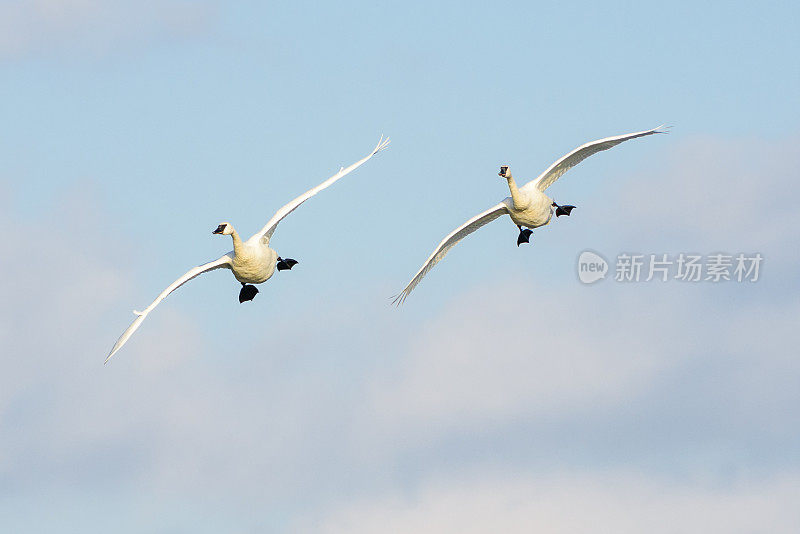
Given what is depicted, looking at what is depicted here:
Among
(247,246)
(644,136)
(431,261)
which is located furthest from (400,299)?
(644,136)

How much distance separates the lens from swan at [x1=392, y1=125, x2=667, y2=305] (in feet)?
223

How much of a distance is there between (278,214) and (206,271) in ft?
12.6

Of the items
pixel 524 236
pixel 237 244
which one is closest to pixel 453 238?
pixel 524 236

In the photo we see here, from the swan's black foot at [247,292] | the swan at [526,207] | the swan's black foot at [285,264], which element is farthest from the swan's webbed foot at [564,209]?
the swan's black foot at [247,292]

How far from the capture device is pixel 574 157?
68.4 meters

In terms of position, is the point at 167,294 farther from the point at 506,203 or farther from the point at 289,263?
the point at 506,203

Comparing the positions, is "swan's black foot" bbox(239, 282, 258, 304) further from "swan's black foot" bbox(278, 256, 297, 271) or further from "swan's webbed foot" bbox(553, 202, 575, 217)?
"swan's webbed foot" bbox(553, 202, 575, 217)

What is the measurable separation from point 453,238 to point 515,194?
3.95m

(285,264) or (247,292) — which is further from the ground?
(285,264)

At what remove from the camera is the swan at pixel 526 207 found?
68062 millimetres

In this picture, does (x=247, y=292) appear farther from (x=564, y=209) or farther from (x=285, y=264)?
(x=564, y=209)

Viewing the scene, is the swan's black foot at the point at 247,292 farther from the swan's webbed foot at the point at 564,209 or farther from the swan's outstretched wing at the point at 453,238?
the swan's webbed foot at the point at 564,209

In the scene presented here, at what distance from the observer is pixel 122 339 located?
203 feet

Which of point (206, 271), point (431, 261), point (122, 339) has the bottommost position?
point (122, 339)
